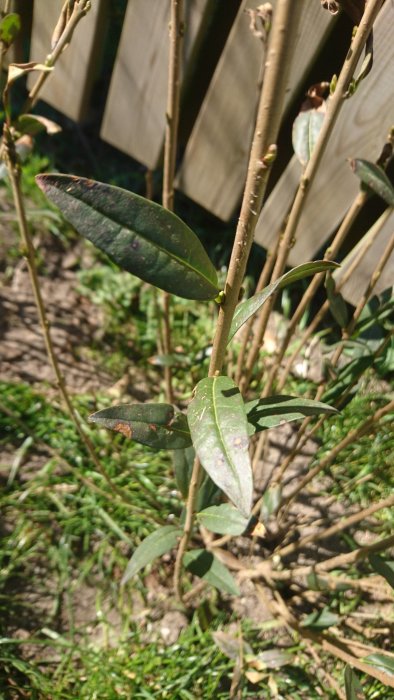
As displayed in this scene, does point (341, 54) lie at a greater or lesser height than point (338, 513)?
greater

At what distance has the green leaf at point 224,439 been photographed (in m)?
0.61

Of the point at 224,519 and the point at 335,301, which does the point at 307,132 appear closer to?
the point at 335,301

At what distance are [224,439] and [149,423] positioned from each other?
17 centimetres

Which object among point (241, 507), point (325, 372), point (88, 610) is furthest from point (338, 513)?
point (241, 507)

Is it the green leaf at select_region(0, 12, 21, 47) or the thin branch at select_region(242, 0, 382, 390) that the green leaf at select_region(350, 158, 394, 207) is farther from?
the green leaf at select_region(0, 12, 21, 47)

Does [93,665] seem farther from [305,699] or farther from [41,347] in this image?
[41,347]

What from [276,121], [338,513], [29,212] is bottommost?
[338,513]

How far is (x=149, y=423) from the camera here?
2.59 ft

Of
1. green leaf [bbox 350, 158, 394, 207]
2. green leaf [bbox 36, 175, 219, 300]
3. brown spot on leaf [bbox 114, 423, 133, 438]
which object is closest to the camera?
green leaf [bbox 36, 175, 219, 300]

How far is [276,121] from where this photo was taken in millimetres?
557

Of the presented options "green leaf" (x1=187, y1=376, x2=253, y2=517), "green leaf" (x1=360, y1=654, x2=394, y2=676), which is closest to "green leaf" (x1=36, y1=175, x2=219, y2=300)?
"green leaf" (x1=187, y1=376, x2=253, y2=517)

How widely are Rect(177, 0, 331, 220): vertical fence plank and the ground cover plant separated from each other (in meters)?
0.40

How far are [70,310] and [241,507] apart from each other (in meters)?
1.55

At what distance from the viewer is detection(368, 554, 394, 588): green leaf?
1060 mm
